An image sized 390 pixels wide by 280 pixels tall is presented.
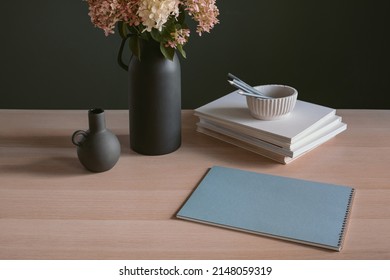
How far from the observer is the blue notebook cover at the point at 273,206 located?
3.65 feet

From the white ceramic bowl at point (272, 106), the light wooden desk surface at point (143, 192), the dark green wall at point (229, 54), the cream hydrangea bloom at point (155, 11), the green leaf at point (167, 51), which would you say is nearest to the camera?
the light wooden desk surface at point (143, 192)

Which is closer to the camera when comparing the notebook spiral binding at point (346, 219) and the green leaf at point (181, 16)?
the notebook spiral binding at point (346, 219)

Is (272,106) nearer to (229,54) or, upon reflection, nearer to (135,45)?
(135,45)

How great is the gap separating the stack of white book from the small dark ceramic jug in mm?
320

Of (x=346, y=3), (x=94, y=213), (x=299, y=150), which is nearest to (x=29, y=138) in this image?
(x=94, y=213)

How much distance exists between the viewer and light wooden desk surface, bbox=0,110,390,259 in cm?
107

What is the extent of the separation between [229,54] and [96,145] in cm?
120

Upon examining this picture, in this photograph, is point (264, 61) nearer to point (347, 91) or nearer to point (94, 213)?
point (347, 91)

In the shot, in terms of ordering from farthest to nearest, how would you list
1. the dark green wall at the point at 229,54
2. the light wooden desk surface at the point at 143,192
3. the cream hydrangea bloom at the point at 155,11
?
the dark green wall at the point at 229,54 → the cream hydrangea bloom at the point at 155,11 → the light wooden desk surface at the point at 143,192

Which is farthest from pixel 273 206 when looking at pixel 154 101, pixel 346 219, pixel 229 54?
pixel 229 54

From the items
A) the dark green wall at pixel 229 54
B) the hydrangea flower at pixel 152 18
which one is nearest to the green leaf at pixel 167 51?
the hydrangea flower at pixel 152 18

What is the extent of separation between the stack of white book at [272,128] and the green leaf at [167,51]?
0.25 m

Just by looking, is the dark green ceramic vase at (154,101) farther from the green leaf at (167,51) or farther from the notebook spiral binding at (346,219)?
the notebook spiral binding at (346,219)

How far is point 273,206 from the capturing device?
3.93 feet
